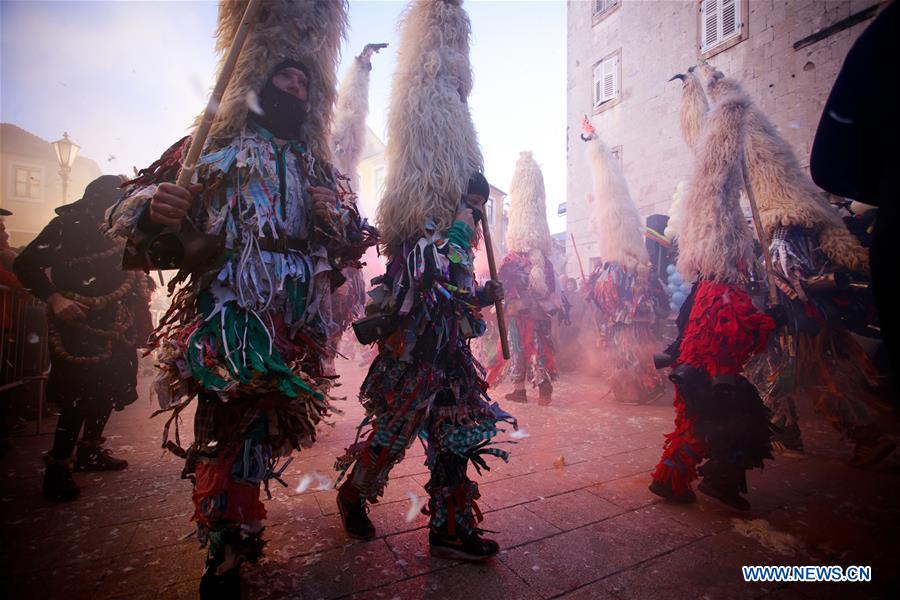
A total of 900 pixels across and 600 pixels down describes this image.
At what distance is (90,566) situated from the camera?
76.3 inches

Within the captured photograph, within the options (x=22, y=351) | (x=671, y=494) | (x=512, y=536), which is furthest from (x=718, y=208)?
(x=22, y=351)

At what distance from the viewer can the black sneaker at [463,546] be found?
6.57ft

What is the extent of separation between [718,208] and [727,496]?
1.85 m

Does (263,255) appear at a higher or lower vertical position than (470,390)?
higher

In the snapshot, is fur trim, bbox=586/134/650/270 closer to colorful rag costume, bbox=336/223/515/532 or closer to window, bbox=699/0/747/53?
colorful rag costume, bbox=336/223/515/532

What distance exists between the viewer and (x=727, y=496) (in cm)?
252

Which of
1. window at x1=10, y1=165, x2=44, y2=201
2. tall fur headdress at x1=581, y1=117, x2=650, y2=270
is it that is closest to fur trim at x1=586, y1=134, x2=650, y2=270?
tall fur headdress at x1=581, y1=117, x2=650, y2=270

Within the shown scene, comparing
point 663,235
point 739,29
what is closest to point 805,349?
point 663,235

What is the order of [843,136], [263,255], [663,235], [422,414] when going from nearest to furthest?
[843,136], [263,255], [422,414], [663,235]

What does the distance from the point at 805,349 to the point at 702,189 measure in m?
1.94

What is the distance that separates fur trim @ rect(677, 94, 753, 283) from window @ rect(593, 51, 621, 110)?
9.54m

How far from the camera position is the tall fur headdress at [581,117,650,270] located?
611 cm

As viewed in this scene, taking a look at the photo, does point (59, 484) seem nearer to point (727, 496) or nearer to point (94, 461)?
point (94, 461)

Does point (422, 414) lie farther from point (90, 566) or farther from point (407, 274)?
point (90, 566)
